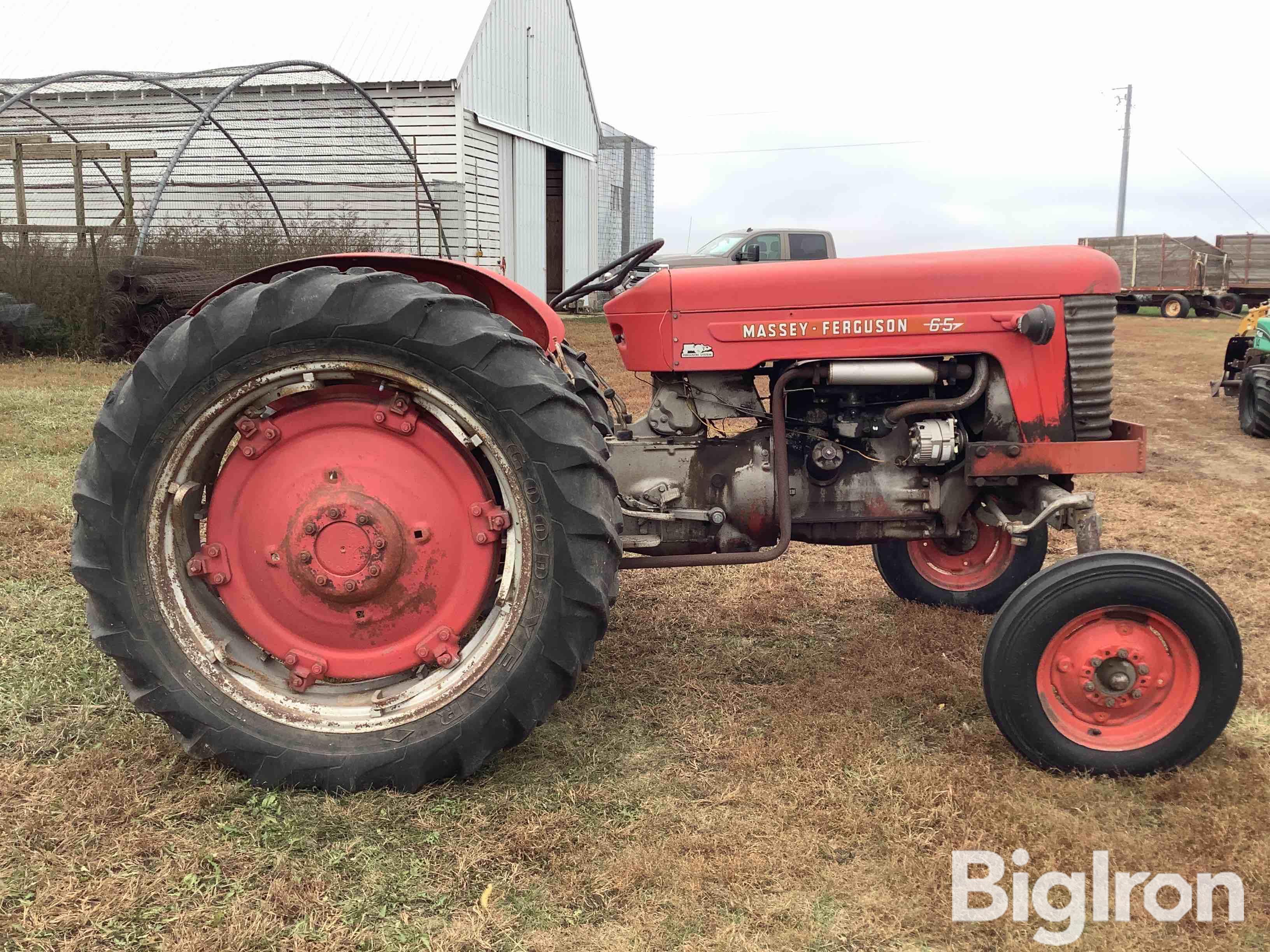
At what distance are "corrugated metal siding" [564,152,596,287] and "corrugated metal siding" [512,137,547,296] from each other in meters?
1.36

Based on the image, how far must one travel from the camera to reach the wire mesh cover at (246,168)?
1304 cm

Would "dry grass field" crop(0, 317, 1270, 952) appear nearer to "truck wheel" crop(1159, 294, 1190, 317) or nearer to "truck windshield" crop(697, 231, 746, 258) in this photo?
"truck windshield" crop(697, 231, 746, 258)

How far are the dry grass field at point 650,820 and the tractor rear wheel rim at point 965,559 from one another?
0.72ft

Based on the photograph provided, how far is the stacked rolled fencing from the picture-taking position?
10.5 meters

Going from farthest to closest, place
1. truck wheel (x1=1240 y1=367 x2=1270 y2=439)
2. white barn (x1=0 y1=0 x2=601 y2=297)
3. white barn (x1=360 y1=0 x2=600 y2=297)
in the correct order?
white barn (x1=360 y1=0 x2=600 y2=297) < white barn (x1=0 y1=0 x2=601 y2=297) < truck wheel (x1=1240 y1=367 x2=1270 y2=439)

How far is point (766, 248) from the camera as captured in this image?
1630 centimetres

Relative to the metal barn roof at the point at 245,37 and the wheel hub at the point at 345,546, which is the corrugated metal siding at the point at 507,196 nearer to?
the metal barn roof at the point at 245,37

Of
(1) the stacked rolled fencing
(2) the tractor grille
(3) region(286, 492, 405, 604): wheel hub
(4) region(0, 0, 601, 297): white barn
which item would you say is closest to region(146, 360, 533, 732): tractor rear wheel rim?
(3) region(286, 492, 405, 604): wheel hub

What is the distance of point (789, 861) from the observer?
2.14m

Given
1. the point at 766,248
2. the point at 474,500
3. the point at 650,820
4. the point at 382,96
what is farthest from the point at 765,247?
the point at 650,820

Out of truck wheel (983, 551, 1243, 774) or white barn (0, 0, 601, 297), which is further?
white barn (0, 0, 601, 297)

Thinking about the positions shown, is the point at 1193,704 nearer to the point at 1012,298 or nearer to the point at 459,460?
the point at 1012,298

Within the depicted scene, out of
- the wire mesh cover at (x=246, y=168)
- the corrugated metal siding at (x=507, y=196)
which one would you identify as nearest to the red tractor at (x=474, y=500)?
the wire mesh cover at (x=246, y=168)

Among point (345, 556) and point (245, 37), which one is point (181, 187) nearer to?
point (245, 37)
